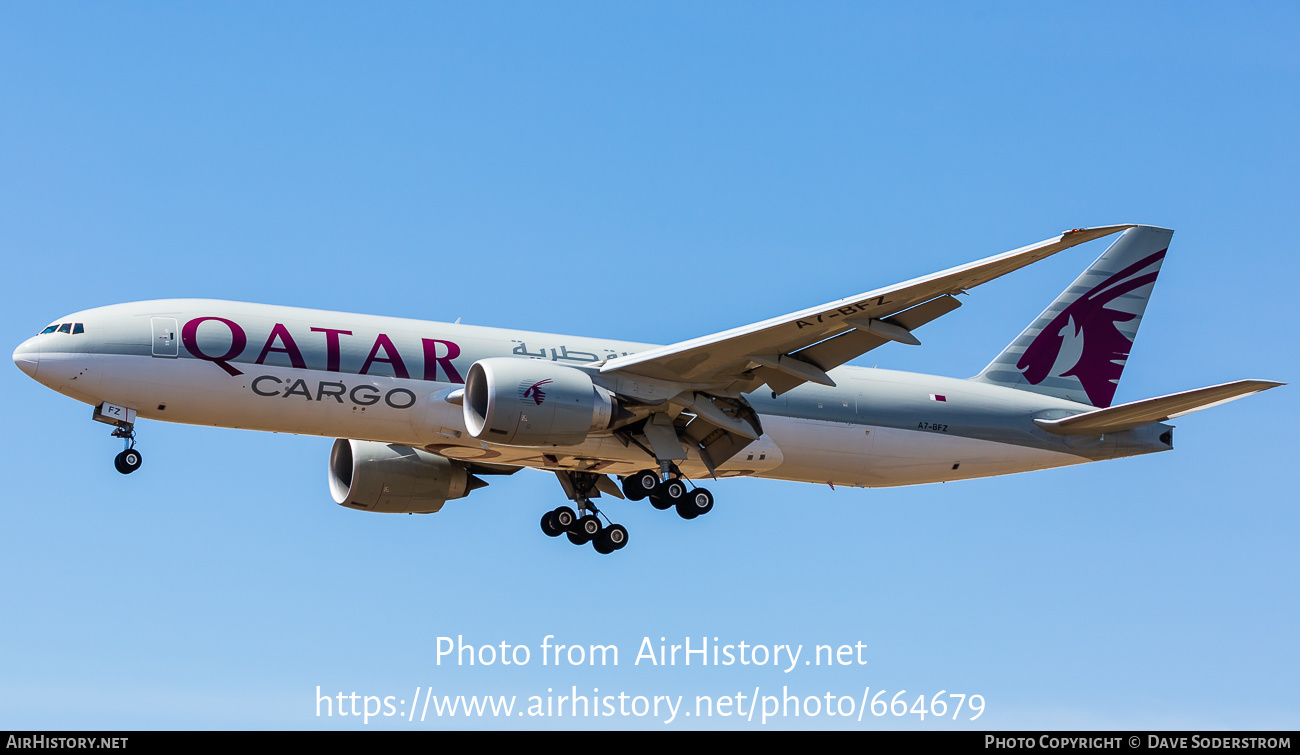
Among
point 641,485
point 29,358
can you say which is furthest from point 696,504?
point 29,358

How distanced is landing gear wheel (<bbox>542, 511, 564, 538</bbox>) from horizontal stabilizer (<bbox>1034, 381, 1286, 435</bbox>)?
12.2m

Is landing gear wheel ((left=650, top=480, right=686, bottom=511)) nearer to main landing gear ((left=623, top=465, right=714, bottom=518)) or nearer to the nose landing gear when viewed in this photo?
main landing gear ((left=623, top=465, right=714, bottom=518))

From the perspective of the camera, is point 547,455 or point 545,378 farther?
point 547,455

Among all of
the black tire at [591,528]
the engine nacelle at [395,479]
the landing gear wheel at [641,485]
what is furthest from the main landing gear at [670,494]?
the engine nacelle at [395,479]

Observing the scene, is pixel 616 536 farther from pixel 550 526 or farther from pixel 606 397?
pixel 606 397

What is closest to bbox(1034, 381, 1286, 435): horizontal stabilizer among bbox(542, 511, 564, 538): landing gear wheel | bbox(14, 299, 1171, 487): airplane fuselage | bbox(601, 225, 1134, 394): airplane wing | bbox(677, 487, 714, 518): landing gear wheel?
bbox(14, 299, 1171, 487): airplane fuselage

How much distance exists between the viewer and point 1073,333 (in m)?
37.8

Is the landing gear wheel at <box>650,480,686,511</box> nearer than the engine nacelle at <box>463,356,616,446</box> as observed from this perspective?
No

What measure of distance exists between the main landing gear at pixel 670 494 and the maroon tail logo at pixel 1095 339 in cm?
979

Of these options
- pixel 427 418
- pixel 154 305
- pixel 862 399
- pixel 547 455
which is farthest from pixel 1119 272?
pixel 154 305

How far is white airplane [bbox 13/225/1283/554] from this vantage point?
2880 centimetres

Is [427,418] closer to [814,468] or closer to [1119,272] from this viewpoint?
[814,468]
